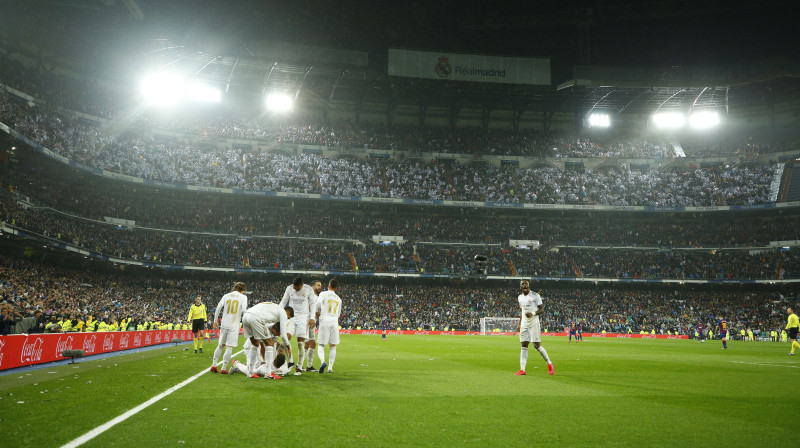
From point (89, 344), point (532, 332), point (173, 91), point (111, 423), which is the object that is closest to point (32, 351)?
point (89, 344)

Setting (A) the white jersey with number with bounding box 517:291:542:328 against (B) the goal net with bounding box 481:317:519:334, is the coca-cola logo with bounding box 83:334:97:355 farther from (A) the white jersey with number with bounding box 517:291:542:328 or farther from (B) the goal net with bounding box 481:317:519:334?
(B) the goal net with bounding box 481:317:519:334

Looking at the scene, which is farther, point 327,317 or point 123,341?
point 123,341

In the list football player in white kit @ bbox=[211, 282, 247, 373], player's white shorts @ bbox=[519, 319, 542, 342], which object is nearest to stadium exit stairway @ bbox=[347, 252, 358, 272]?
football player in white kit @ bbox=[211, 282, 247, 373]

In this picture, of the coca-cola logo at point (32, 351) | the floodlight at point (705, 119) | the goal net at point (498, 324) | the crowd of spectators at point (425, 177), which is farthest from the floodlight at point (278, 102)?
the coca-cola logo at point (32, 351)

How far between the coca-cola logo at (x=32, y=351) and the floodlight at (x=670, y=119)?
244 feet

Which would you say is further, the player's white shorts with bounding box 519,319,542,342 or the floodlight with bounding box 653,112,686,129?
the floodlight with bounding box 653,112,686,129

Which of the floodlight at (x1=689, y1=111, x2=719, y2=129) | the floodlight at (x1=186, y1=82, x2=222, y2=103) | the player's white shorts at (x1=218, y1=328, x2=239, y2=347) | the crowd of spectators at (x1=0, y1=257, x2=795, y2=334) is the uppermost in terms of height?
the floodlight at (x1=689, y1=111, x2=719, y2=129)

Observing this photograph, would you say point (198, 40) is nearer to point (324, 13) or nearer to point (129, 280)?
point (324, 13)

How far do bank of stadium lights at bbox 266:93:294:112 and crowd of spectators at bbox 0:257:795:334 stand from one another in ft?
78.1

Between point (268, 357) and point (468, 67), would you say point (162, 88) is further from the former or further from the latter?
point (268, 357)

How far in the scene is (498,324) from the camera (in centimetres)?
5059

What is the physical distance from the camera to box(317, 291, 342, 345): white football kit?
12.6 meters

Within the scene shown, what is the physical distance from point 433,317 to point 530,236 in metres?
17.4

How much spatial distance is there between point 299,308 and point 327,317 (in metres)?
0.74
